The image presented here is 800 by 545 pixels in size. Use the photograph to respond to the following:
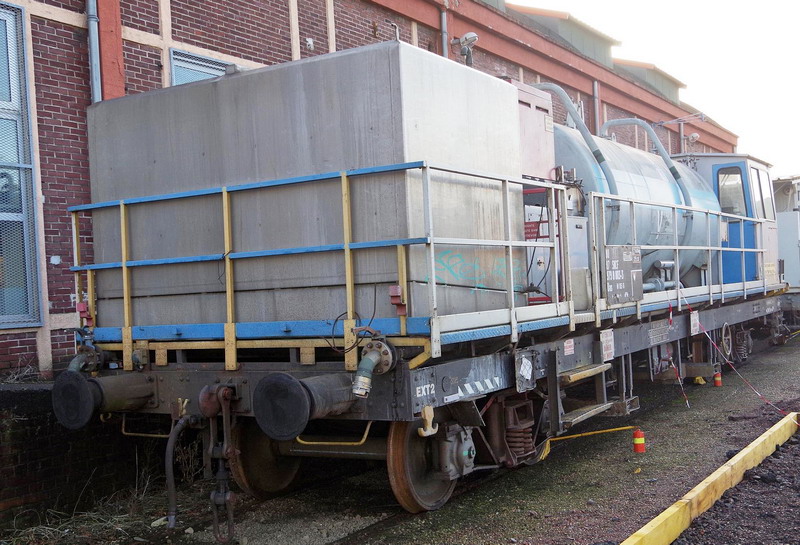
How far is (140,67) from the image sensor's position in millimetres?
8547

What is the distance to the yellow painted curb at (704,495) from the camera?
4.73m

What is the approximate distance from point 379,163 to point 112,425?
12.1ft

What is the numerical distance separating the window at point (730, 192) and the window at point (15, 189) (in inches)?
394

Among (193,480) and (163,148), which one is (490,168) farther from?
(193,480)

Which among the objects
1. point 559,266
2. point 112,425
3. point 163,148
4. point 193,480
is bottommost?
point 193,480

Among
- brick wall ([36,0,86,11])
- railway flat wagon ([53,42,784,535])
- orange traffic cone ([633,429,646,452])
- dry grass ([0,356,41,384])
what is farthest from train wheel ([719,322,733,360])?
brick wall ([36,0,86,11])

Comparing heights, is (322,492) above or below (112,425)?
below

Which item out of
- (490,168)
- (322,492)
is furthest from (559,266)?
(322,492)

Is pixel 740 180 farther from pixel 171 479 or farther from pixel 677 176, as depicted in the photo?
pixel 171 479

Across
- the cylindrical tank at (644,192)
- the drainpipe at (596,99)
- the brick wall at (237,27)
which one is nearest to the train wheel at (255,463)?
the cylindrical tank at (644,192)

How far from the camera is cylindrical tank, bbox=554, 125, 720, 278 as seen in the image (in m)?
8.44

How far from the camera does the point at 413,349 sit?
4891 mm

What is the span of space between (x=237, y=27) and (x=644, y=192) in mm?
5453

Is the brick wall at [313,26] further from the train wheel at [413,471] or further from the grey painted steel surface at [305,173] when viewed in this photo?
the train wheel at [413,471]
